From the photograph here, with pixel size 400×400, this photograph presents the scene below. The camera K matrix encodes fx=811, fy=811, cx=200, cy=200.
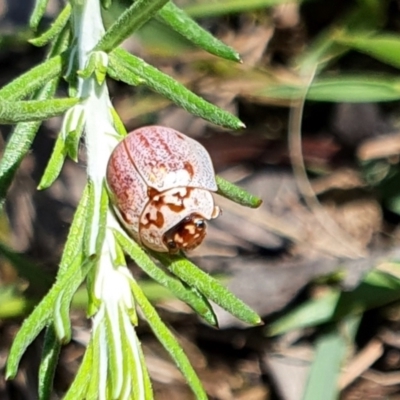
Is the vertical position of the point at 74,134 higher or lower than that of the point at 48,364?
higher

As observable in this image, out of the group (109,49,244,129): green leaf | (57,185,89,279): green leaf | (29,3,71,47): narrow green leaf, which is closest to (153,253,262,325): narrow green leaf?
(57,185,89,279): green leaf

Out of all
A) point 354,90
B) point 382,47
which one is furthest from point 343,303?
point 382,47

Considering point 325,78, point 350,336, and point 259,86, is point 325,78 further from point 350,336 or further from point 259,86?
point 350,336

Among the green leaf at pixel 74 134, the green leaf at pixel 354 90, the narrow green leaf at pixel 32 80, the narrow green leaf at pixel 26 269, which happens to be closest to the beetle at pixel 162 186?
the green leaf at pixel 74 134

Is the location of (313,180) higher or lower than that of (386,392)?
higher

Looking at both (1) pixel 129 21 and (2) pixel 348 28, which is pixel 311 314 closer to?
(2) pixel 348 28

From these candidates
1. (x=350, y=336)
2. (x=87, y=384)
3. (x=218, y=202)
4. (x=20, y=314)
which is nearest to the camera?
(x=87, y=384)

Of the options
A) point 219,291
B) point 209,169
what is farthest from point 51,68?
point 219,291
